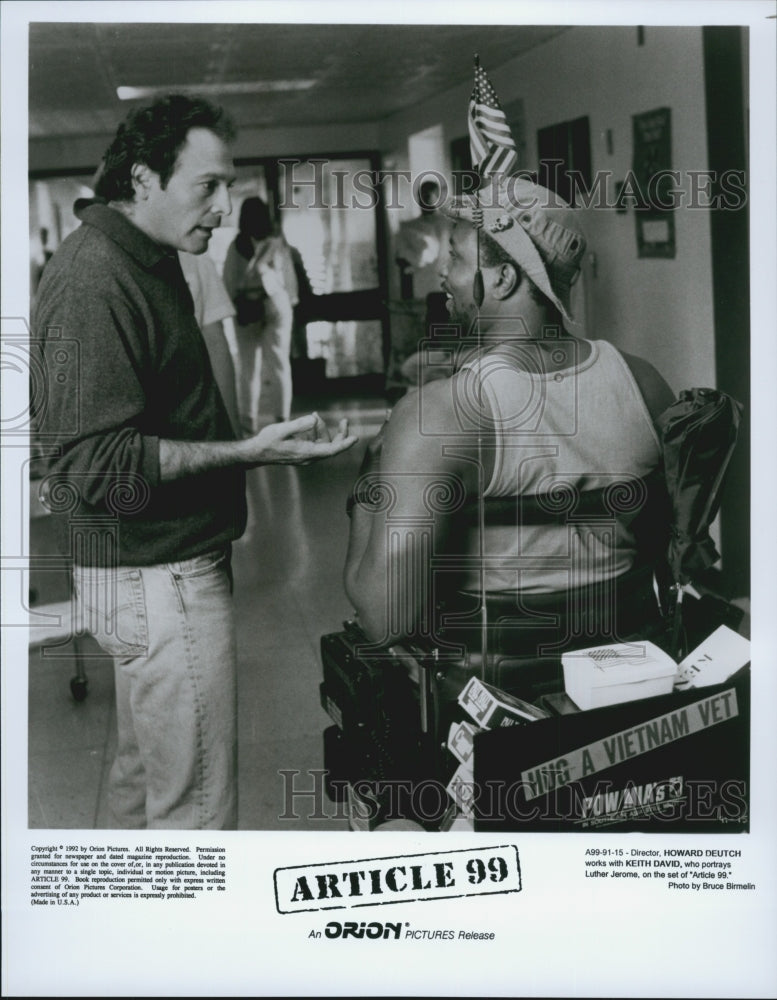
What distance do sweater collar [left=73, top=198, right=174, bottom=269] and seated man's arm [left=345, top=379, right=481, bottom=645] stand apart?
603 millimetres

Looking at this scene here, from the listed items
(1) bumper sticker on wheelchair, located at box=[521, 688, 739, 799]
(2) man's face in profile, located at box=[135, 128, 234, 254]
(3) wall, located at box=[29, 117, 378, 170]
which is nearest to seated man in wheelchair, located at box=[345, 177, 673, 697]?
(1) bumper sticker on wheelchair, located at box=[521, 688, 739, 799]

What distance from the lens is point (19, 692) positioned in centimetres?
271

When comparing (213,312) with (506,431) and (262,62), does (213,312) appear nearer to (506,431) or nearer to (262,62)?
(262,62)

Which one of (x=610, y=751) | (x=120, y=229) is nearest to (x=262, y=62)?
(x=120, y=229)

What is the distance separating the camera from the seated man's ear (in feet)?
8.58

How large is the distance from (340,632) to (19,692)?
2.34 feet

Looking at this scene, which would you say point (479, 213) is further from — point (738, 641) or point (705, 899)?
point (705, 899)

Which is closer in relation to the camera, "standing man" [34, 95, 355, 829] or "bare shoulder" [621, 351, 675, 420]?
"standing man" [34, 95, 355, 829]

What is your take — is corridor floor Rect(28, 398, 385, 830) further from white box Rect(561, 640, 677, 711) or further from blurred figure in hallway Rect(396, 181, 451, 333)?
white box Rect(561, 640, 677, 711)

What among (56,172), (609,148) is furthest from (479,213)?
(56,172)

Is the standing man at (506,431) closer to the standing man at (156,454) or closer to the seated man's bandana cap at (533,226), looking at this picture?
the seated man's bandana cap at (533,226)

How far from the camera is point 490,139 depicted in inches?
102

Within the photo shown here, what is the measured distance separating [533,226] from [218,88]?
28.4 inches

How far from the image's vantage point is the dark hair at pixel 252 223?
104 inches
